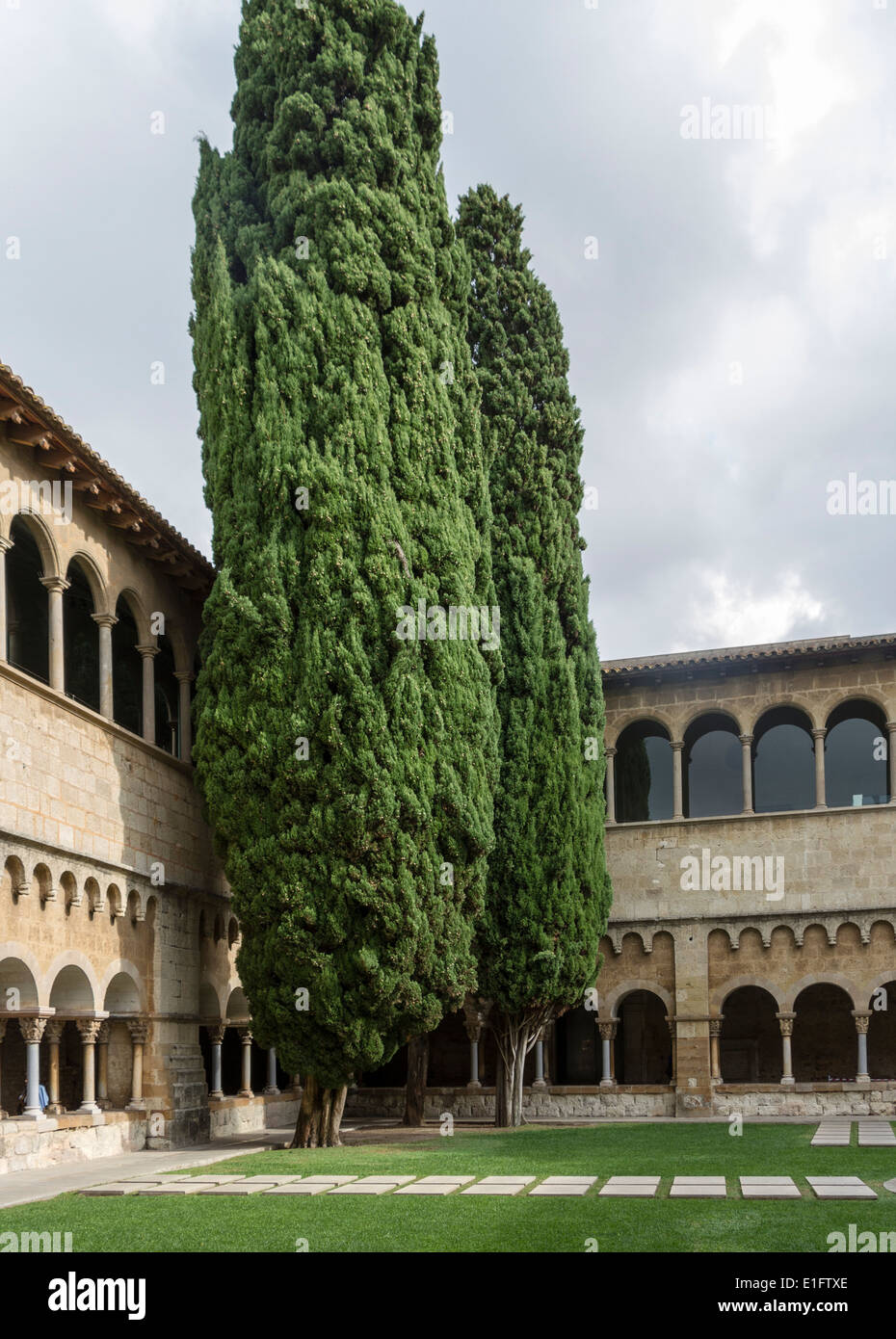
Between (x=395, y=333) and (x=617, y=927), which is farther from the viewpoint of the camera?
(x=617, y=927)

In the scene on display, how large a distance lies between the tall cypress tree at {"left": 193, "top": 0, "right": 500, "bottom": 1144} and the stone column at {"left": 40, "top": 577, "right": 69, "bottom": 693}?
189 cm

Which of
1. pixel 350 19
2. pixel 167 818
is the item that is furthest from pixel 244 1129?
pixel 350 19

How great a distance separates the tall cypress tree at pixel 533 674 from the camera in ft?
66.8

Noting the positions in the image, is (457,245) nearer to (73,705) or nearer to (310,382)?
(310,382)

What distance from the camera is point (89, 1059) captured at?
15.6 m

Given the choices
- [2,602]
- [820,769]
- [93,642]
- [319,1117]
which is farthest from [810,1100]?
[2,602]

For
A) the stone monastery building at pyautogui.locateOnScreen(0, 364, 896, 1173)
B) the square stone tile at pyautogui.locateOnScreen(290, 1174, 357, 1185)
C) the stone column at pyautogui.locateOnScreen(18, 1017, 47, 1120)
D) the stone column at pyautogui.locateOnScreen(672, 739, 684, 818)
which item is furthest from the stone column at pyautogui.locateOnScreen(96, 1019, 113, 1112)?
the stone column at pyautogui.locateOnScreen(672, 739, 684, 818)

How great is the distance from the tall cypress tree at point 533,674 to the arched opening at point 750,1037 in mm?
5972

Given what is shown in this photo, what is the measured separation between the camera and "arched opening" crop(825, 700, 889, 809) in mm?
24297

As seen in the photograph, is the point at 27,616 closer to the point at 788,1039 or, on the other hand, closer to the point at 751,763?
the point at 751,763

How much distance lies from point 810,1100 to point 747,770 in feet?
17.7

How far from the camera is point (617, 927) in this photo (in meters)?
24.4

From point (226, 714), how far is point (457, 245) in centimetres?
740

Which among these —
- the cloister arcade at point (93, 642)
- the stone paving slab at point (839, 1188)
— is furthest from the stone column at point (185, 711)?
the stone paving slab at point (839, 1188)
